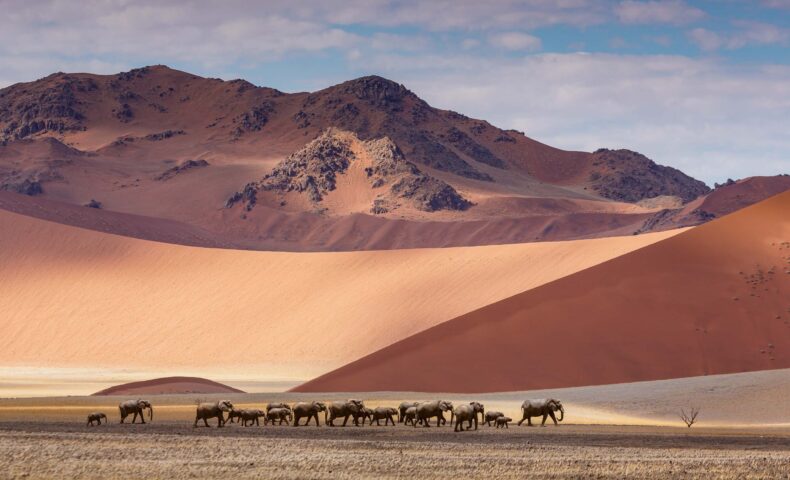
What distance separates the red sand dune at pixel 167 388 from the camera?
5525 centimetres

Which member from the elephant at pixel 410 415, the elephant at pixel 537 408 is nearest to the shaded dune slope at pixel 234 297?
the elephant at pixel 410 415

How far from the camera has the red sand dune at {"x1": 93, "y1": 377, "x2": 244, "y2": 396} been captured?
181ft

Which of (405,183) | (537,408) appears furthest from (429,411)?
(405,183)

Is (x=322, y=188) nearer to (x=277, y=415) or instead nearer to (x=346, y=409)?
(x=277, y=415)

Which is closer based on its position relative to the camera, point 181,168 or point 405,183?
point 405,183

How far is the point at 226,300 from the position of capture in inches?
3541

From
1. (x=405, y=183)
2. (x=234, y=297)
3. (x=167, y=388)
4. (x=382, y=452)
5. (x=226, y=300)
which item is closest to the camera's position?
(x=382, y=452)

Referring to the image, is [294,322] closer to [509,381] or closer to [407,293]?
[407,293]

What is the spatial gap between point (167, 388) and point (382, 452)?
31.8m

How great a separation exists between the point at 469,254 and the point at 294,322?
12705mm

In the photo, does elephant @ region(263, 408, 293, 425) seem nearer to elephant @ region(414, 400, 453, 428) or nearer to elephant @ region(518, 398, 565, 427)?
elephant @ region(414, 400, 453, 428)

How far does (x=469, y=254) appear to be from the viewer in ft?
292

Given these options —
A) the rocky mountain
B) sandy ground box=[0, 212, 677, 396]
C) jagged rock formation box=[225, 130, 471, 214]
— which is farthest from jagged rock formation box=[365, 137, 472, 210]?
sandy ground box=[0, 212, 677, 396]

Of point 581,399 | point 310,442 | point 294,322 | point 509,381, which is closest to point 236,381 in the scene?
point 294,322
